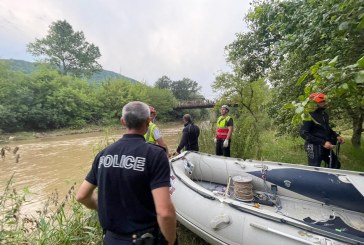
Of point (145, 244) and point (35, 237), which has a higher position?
point (145, 244)

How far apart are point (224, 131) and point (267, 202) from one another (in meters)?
2.19

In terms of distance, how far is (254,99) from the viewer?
16.1m

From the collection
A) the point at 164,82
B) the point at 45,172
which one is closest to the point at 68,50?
the point at 164,82

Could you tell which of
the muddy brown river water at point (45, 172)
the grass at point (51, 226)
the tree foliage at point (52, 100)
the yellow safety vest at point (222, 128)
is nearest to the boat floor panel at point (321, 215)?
the grass at point (51, 226)

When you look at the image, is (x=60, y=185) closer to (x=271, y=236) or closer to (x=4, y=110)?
(x=271, y=236)

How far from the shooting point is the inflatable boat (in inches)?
84.1

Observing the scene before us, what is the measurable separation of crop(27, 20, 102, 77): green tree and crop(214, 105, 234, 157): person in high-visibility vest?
42.1 metres

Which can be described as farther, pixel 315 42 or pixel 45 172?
pixel 45 172

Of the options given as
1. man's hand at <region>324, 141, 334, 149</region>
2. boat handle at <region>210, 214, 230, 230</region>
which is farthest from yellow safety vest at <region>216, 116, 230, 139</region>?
boat handle at <region>210, 214, 230, 230</region>

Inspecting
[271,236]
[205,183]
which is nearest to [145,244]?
[271,236]

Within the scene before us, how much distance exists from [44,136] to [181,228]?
20274 mm

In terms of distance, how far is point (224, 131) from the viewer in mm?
5410

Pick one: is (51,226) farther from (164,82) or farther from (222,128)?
(164,82)

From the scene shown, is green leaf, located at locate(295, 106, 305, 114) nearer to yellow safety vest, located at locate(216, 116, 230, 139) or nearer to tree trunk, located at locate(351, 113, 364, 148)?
yellow safety vest, located at locate(216, 116, 230, 139)
